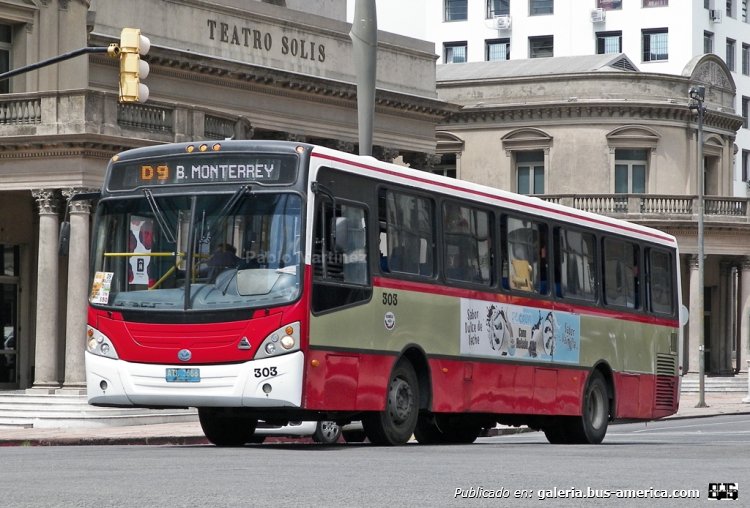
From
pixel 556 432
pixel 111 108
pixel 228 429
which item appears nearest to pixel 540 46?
pixel 111 108

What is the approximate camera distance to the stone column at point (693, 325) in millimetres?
61406

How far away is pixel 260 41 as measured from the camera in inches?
1874

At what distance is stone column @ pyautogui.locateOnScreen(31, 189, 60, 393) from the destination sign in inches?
638

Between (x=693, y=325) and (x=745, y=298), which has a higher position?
(x=745, y=298)

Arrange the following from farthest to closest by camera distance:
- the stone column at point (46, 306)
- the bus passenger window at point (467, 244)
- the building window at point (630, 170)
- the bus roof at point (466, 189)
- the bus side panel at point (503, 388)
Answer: the building window at point (630, 170)
the stone column at point (46, 306)
the bus passenger window at point (467, 244)
the bus side panel at point (503, 388)
the bus roof at point (466, 189)

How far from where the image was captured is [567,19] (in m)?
89.8

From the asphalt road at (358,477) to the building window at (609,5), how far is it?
70.9 meters

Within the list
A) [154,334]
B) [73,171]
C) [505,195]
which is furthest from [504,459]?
[73,171]

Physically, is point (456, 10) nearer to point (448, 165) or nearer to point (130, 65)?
point (448, 165)

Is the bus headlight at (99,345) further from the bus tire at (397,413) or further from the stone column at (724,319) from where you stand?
the stone column at (724,319)

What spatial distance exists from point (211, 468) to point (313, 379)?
3.52 meters

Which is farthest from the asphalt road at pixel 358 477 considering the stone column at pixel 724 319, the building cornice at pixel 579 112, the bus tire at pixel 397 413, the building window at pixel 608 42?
the building window at pixel 608 42

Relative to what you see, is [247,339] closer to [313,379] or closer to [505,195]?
[313,379]

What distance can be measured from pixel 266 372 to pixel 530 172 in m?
48.0
